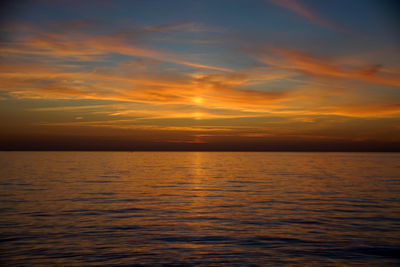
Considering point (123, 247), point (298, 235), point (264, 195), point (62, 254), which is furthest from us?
point (264, 195)

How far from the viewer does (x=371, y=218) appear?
2759 cm

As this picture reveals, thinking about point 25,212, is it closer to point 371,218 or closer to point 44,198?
point 44,198

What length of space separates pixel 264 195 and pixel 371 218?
14.0 metres

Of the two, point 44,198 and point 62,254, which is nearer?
point 62,254

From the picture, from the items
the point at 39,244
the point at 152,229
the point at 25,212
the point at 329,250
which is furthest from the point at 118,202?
the point at 329,250

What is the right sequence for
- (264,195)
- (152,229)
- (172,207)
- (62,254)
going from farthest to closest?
(264,195), (172,207), (152,229), (62,254)

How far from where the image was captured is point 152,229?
23750 mm

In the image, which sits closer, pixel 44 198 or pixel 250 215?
pixel 250 215

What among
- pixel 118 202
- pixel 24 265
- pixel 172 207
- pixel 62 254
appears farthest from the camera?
pixel 118 202

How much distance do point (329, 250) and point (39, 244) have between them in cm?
1584

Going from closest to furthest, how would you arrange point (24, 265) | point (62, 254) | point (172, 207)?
1. point (24, 265)
2. point (62, 254)
3. point (172, 207)

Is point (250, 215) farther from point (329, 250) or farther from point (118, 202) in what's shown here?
point (118, 202)

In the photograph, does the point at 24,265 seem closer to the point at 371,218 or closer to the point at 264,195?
the point at 371,218

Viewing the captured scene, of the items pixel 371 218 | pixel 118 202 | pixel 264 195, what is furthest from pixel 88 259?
pixel 264 195
